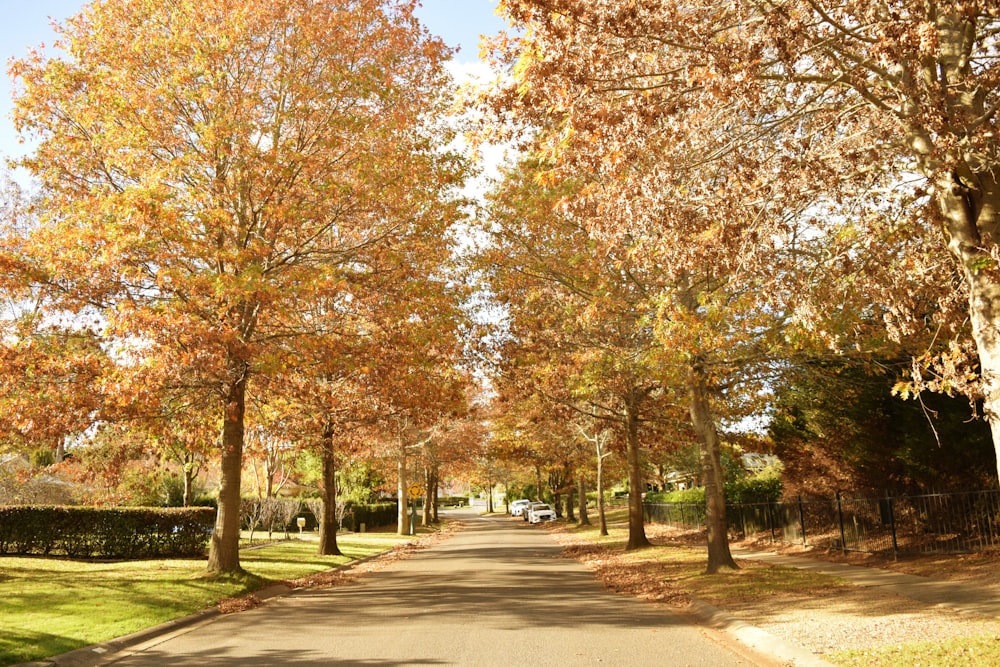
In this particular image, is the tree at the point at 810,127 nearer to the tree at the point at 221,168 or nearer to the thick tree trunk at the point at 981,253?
the thick tree trunk at the point at 981,253

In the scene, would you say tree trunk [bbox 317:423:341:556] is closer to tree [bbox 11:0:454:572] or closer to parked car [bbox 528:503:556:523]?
tree [bbox 11:0:454:572]

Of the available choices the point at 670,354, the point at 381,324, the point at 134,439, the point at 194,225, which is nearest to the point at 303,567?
the point at 134,439

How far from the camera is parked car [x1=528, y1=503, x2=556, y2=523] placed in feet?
181

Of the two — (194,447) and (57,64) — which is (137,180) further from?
(194,447)

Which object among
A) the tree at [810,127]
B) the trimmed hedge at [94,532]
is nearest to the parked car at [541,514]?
the trimmed hedge at [94,532]

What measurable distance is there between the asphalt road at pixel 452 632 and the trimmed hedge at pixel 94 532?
758 centimetres

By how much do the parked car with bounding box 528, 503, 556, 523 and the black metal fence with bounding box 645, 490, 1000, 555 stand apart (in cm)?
3095

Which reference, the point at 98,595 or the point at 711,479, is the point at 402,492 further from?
the point at 98,595

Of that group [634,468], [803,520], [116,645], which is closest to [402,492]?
[634,468]

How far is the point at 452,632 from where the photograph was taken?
997cm

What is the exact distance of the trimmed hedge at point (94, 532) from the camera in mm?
20547

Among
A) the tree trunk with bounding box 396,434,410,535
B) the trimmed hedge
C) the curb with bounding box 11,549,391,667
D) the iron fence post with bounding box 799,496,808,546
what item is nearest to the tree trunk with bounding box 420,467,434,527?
the tree trunk with bounding box 396,434,410,535

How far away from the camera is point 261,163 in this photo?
45.3 feet

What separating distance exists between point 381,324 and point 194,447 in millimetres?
4520
